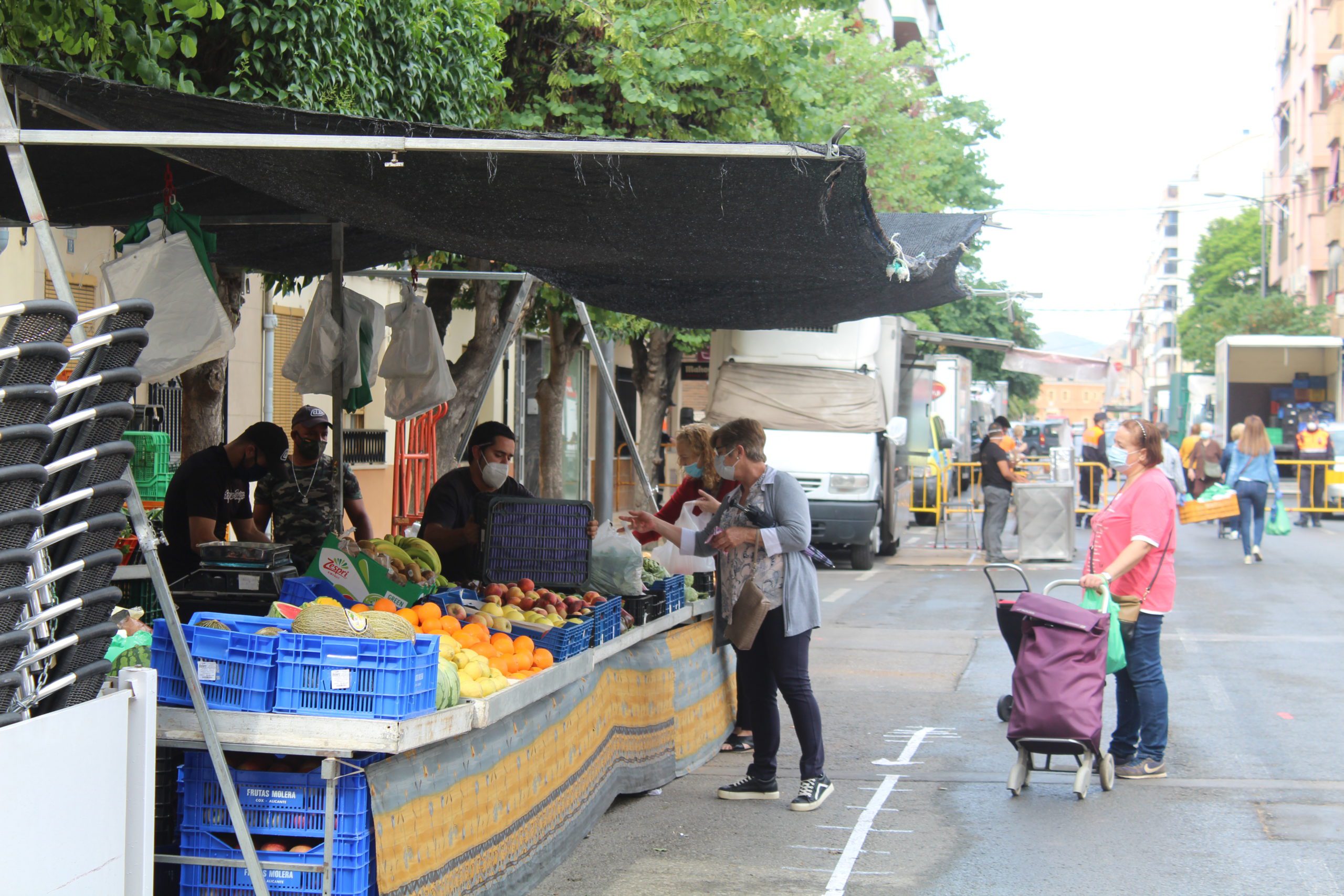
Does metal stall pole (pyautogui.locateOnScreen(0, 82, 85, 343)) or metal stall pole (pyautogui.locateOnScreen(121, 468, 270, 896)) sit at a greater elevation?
metal stall pole (pyautogui.locateOnScreen(0, 82, 85, 343))

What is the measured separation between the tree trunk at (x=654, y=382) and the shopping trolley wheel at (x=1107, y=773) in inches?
646

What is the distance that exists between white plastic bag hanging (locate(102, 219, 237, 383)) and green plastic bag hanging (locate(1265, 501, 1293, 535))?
18168mm

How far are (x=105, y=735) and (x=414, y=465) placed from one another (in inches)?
694

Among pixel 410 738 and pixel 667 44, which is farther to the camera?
pixel 667 44

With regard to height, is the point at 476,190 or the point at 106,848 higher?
the point at 476,190

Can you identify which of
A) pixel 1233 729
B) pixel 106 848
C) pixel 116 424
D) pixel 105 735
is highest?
pixel 116 424

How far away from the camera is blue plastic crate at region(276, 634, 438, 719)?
4285 mm

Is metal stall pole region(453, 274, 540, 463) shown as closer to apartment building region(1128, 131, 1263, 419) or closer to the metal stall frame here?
the metal stall frame

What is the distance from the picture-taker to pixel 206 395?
9.31 metres

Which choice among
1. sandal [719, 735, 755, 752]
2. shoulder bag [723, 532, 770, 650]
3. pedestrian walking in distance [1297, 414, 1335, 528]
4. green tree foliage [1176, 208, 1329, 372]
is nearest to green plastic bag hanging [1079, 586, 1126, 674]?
shoulder bag [723, 532, 770, 650]

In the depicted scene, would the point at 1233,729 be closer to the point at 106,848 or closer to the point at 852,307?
the point at 852,307

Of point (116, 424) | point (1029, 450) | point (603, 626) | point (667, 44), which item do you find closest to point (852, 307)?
point (603, 626)

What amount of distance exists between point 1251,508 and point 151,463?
50.6ft

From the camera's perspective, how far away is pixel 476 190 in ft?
17.6
